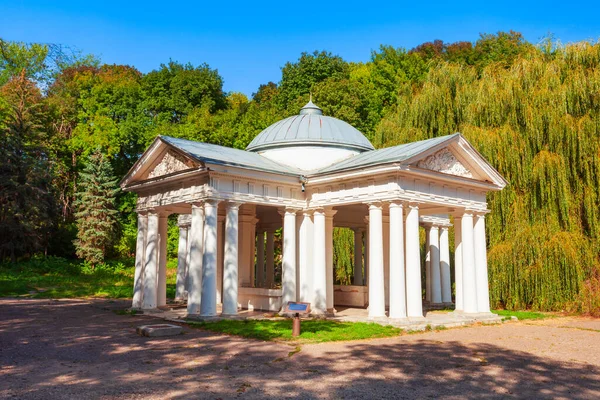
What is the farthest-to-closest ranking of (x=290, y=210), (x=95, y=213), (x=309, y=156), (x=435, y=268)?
(x=95, y=213), (x=435, y=268), (x=309, y=156), (x=290, y=210)

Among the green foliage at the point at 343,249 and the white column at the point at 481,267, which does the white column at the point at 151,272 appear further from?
the green foliage at the point at 343,249

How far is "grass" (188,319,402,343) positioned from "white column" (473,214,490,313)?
17.4 feet

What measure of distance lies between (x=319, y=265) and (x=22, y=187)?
2545cm

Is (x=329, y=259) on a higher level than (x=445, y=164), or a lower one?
lower

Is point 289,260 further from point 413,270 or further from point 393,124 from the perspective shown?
point 393,124

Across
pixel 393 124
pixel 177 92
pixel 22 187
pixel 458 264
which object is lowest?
pixel 458 264

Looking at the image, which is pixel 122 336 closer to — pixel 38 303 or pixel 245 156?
pixel 245 156

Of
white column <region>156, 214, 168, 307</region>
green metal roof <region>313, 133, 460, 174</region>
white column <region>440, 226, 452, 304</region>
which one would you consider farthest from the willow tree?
white column <region>156, 214, 168, 307</region>

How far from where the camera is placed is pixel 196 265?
1692 cm

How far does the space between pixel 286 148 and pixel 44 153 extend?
27233 millimetres

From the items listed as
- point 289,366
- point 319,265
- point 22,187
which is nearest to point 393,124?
point 319,265

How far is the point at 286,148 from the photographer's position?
20.8 m

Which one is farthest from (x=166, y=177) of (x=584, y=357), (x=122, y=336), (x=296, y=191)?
(x=584, y=357)

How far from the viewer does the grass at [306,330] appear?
13.5m
